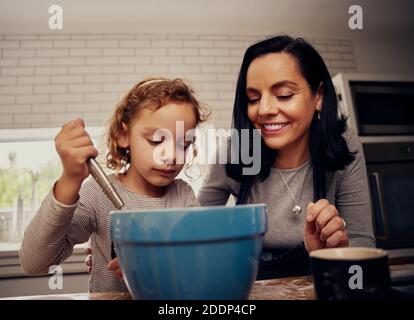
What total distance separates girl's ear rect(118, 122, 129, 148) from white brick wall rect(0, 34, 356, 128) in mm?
256

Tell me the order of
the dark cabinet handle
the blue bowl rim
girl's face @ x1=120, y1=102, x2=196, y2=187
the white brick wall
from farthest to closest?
the dark cabinet handle → the white brick wall → girl's face @ x1=120, y1=102, x2=196, y2=187 → the blue bowl rim

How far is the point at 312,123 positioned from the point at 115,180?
435mm

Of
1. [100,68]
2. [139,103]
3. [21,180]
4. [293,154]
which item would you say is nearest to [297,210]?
[293,154]

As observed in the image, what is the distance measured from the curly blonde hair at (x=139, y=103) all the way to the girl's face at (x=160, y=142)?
26mm

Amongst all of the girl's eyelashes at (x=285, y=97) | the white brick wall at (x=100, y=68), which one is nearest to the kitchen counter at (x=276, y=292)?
the girl's eyelashes at (x=285, y=97)

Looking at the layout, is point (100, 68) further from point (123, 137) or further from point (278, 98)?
point (278, 98)

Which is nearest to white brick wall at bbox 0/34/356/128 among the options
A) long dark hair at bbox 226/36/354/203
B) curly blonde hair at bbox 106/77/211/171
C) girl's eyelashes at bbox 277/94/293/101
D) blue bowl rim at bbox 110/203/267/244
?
curly blonde hair at bbox 106/77/211/171

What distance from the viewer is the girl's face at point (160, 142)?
58 centimetres

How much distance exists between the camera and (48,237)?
40 centimetres

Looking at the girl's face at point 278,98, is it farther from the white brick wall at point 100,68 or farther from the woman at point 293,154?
the white brick wall at point 100,68

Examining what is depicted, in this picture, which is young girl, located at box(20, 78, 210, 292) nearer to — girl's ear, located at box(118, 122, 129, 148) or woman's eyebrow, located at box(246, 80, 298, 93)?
girl's ear, located at box(118, 122, 129, 148)

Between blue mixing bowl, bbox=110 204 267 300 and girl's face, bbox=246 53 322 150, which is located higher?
girl's face, bbox=246 53 322 150

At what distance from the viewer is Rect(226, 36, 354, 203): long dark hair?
697 mm
